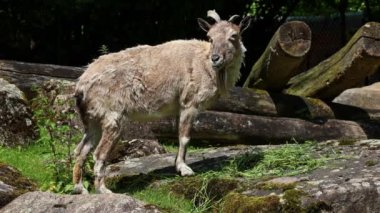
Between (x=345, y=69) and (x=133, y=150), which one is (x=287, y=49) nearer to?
(x=345, y=69)

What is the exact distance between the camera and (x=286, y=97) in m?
12.8

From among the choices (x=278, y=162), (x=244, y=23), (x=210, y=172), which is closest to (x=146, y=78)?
(x=210, y=172)

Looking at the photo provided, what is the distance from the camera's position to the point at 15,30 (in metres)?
15.5

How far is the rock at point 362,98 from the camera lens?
13969 millimetres

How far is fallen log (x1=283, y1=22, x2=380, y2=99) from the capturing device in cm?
1123

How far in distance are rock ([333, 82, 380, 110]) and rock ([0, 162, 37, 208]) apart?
7707mm

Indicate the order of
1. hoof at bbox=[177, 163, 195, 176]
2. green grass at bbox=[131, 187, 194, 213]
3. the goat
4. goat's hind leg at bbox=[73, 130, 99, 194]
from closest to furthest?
green grass at bbox=[131, 187, 194, 213] → goat's hind leg at bbox=[73, 130, 99, 194] → the goat → hoof at bbox=[177, 163, 195, 176]

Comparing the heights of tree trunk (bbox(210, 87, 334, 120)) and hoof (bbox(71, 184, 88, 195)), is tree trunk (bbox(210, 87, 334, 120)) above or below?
below

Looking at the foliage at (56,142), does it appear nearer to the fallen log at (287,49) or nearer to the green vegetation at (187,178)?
the green vegetation at (187,178)

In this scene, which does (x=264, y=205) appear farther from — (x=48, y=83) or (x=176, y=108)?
(x=48, y=83)

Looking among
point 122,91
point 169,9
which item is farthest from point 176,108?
point 169,9

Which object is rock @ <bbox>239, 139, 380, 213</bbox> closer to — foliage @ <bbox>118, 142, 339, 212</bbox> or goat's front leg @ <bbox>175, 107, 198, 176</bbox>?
foliage @ <bbox>118, 142, 339, 212</bbox>

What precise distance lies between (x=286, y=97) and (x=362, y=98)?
2044mm

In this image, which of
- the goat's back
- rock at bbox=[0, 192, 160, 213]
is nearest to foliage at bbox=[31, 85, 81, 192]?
the goat's back
